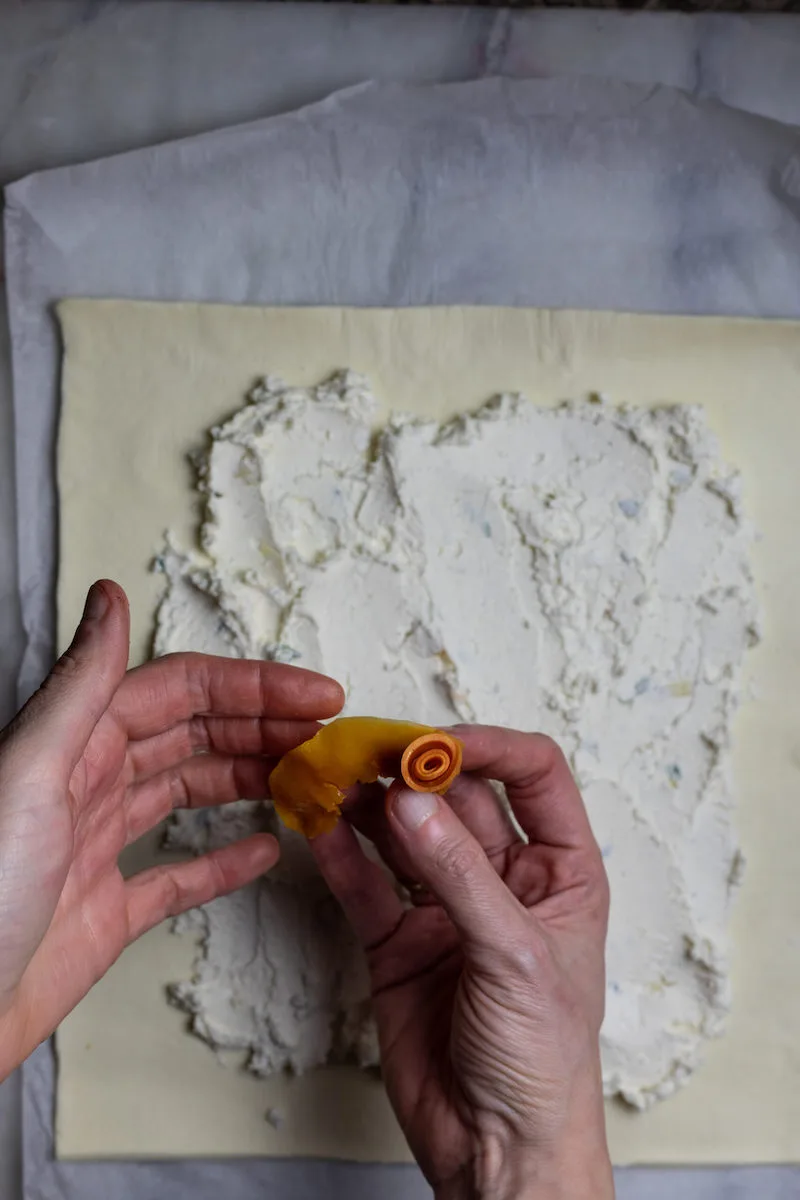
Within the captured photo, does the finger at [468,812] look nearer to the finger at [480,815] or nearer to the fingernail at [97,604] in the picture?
the finger at [480,815]

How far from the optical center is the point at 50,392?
98 centimetres

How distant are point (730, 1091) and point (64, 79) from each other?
1266 mm

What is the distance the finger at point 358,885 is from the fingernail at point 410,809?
0.18m

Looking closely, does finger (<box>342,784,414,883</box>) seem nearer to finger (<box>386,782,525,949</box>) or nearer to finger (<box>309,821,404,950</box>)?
finger (<box>309,821,404,950</box>)

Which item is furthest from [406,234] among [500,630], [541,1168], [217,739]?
[541,1168]

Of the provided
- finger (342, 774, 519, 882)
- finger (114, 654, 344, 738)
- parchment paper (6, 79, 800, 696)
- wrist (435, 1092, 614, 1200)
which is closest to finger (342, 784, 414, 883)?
finger (342, 774, 519, 882)

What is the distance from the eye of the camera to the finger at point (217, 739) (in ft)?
2.69

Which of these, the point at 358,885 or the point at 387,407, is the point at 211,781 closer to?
the point at 358,885

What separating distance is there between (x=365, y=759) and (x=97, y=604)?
22 cm

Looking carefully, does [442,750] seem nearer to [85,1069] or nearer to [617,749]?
[617,749]

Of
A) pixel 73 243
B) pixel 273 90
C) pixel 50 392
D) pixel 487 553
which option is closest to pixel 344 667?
pixel 487 553

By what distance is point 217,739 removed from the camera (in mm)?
843

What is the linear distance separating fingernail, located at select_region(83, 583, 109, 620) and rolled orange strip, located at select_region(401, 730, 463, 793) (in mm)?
226

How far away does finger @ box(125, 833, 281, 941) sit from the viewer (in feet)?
2.64
